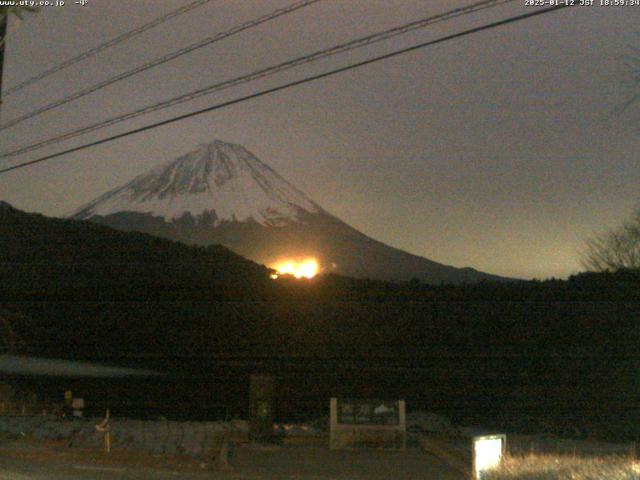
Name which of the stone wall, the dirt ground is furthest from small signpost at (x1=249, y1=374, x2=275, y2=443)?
the stone wall

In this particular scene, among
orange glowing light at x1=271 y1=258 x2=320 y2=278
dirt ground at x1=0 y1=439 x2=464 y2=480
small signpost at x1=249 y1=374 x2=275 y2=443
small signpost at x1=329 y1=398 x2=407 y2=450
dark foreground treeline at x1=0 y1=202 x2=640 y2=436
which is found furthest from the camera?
orange glowing light at x1=271 y1=258 x2=320 y2=278

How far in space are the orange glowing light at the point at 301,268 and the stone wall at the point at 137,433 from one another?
6.14m

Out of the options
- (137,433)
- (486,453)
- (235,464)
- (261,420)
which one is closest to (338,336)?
(137,433)

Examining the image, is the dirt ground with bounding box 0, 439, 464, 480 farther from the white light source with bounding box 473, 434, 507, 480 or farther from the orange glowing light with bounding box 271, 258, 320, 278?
the orange glowing light with bounding box 271, 258, 320, 278

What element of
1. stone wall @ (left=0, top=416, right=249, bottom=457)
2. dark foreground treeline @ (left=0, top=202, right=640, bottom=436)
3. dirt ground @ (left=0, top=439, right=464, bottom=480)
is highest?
dark foreground treeline @ (left=0, top=202, right=640, bottom=436)

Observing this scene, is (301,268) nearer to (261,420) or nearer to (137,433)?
(137,433)

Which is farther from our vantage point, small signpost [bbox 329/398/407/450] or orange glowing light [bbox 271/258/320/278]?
orange glowing light [bbox 271/258/320/278]

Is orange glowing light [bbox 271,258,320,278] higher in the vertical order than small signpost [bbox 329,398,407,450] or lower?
higher

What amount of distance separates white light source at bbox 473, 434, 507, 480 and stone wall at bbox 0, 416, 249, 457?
21.0 feet

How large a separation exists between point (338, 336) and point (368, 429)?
7321 mm

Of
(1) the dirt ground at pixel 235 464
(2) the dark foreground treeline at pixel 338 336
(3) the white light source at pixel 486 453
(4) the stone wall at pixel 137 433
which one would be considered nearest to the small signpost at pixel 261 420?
(1) the dirt ground at pixel 235 464

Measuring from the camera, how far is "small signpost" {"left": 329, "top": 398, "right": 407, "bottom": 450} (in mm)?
14523

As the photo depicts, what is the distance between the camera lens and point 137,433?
53.8 ft

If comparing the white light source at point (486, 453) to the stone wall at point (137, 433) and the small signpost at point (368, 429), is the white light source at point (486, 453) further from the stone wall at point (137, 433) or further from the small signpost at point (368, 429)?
the stone wall at point (137, 433)
